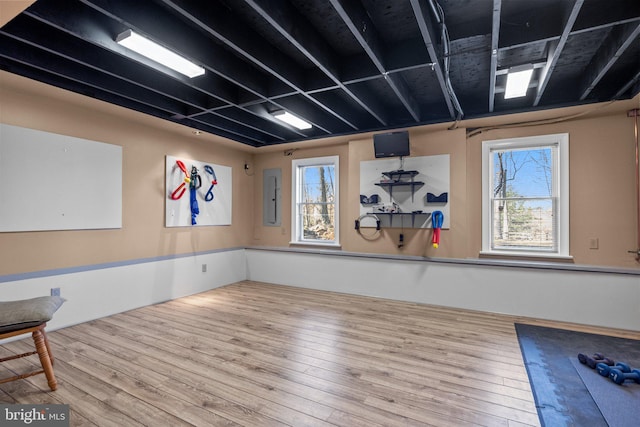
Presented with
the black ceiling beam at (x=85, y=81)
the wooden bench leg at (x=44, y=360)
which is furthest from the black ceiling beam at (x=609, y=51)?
the wooden bench leg at (x=44, y=360)

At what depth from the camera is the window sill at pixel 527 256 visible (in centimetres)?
380

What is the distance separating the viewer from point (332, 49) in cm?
282

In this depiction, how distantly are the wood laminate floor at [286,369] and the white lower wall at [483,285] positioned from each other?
0.22 m

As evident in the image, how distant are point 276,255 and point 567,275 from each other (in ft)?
13.8

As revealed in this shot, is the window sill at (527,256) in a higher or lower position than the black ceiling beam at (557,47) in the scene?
lower

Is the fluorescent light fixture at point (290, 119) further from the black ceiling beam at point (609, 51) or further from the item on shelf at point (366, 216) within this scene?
the black ceiling beam at point (609, 51)

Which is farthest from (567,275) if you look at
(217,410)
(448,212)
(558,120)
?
(217,410)

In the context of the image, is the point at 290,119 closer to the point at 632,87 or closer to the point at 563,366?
the point at 632,87

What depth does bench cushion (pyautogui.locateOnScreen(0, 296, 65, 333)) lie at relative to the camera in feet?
6.64

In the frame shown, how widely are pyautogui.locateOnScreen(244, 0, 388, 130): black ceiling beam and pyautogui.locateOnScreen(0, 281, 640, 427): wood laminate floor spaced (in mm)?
2569

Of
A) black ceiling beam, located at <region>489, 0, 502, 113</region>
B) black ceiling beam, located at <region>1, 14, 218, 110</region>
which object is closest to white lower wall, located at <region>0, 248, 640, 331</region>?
black ceiling beam, located at <region>1, 14, 218, 110</region>

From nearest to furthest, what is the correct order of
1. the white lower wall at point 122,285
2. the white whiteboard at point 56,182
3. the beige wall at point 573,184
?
the white whiteboard at point 56,182 → the white lower wall at point 122,285 → the beige wall at point 573,184

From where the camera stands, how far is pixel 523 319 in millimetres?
3689

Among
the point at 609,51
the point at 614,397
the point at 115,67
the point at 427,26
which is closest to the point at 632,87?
the point at 609,51
